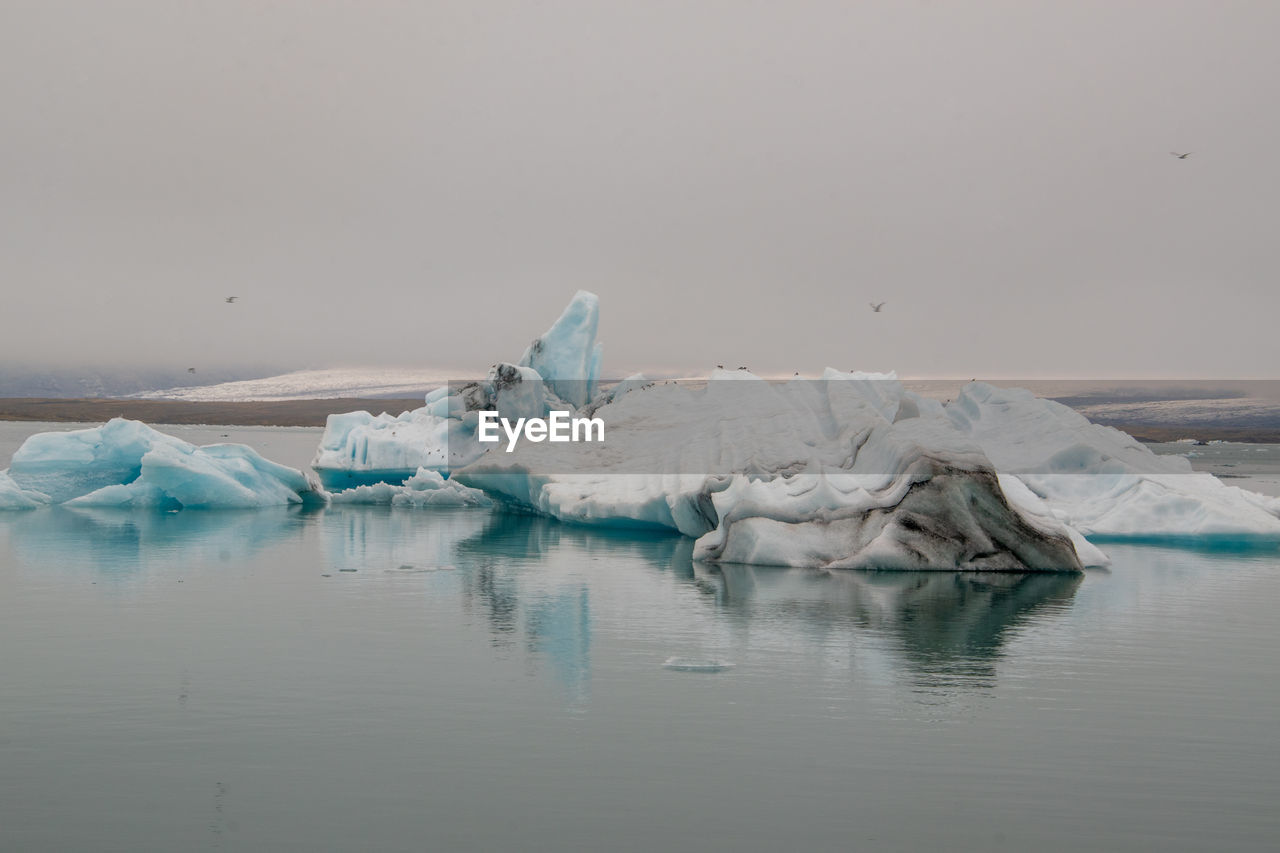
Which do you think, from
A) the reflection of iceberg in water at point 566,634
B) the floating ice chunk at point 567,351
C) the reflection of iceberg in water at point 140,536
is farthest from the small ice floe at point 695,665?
the floating ice chunk at point 567,351

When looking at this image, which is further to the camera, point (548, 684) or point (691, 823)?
point (548, 684)

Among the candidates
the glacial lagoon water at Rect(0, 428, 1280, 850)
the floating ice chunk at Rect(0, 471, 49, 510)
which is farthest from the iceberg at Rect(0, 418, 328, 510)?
the glacial lagoon water at Rect(0, 428, 1280, 850)

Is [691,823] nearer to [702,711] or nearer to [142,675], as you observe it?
[702,711]

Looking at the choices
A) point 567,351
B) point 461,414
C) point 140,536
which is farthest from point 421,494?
point 140,536

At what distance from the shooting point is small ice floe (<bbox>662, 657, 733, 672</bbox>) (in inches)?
373

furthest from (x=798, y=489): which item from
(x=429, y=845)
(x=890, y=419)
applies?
(x=429, y=845)

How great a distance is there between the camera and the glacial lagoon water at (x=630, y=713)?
5.85 m

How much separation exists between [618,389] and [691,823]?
26790 mm

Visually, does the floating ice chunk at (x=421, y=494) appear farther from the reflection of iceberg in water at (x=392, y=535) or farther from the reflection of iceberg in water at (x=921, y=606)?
the reflection of iceberg in water at (x=921, y=606)

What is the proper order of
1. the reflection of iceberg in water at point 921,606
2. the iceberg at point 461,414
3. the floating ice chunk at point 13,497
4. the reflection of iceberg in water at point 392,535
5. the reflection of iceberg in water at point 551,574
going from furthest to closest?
the iceberg at point 461,414
the floating ice chunk at point 13,497
the reflection of iceberg in water at point 392,535
the reflection of iceberg in water at point 551,574
the reflection of iceberg in water at point 921,606

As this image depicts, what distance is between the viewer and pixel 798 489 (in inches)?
678

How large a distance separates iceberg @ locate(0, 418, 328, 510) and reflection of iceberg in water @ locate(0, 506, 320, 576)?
0.37 meters

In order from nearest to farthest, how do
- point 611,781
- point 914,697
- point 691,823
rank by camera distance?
point 691,823, point 611,781, point 914,697

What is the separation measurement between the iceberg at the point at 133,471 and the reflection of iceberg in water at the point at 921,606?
14.6 m
